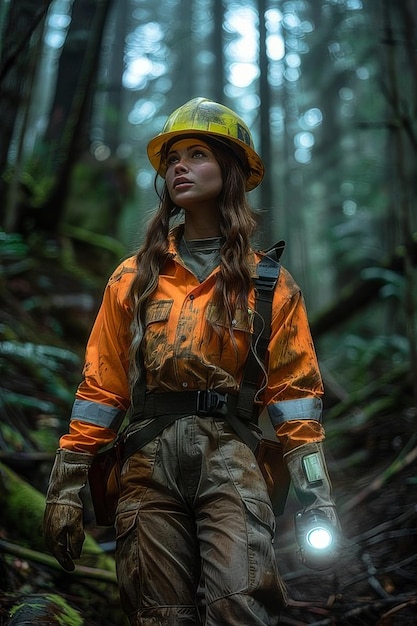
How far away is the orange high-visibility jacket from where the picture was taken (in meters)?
3.06

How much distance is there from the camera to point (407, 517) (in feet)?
15.3

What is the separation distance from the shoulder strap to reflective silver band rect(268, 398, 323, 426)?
12 cm

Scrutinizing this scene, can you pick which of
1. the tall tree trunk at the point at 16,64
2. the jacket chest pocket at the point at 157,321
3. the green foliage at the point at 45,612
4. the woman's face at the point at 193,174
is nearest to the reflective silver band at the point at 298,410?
the jacket chest pocket at the point at 157,321

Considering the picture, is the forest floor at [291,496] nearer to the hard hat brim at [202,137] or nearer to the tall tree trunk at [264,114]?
the hard hat brim at [202,137]

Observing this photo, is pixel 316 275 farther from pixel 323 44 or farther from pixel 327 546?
pixel 327 546

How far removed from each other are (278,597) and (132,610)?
63 centimetres

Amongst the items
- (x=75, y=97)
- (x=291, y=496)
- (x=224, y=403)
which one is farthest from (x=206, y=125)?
(x=75, y=97)

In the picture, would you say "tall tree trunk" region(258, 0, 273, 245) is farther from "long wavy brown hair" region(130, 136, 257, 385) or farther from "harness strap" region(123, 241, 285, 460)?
"harness strap" region(123, 241, 285, 460)

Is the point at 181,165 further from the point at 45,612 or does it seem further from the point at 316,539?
the point at 45,612

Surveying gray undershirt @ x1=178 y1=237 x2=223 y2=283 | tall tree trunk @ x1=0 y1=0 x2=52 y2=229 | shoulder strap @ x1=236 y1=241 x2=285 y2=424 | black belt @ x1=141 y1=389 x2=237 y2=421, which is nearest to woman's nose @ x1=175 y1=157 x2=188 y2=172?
gray undershirt @ x1=178 y1=237 x2=223 y2=283

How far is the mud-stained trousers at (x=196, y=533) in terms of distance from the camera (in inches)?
108

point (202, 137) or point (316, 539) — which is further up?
point (202, 137)

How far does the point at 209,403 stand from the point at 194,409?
8 centimetres

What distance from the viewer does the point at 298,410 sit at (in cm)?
309
